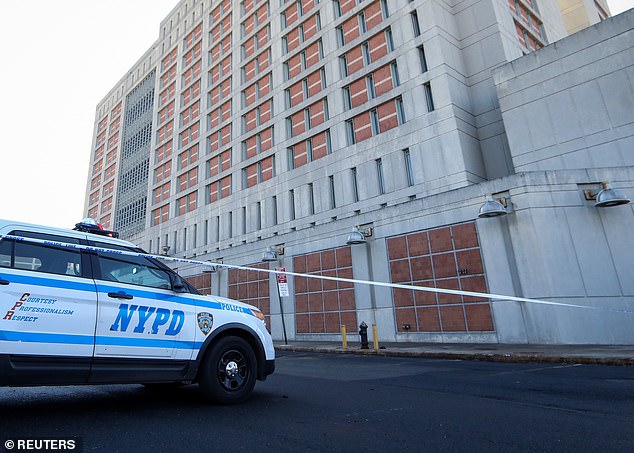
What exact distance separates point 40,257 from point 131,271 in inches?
37.3

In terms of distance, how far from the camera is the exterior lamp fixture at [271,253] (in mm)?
22906

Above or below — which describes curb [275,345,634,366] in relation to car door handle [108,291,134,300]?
below

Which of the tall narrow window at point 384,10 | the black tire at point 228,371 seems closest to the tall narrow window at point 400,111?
the tall narrow window at point 384,10

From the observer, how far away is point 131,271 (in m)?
4.75

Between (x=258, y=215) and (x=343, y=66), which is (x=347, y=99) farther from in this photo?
(x=258, y=215)

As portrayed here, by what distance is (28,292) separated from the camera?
388 cm

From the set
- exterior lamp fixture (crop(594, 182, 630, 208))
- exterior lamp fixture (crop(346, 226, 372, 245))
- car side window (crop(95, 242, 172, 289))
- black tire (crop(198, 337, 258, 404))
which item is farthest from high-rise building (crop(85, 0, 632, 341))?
car side window (crop(95, 242, 172, 289))

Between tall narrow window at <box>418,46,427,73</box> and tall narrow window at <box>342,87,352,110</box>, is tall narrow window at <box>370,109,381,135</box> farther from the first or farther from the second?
tall narrow window at <box>418,46,427,73</box>

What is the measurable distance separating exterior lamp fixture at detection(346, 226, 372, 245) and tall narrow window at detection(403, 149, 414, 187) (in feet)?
18.8

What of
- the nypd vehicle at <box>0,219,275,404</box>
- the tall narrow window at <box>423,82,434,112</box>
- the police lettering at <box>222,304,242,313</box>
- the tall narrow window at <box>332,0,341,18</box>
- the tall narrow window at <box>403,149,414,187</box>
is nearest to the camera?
the nypd vehicle at <box>0,219,275,404</box>

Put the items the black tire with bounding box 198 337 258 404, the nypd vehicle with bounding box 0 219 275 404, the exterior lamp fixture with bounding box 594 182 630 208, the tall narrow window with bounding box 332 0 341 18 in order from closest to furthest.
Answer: the nypd vehicle with bounding box 0 219 275 404 → the black tire with bounding box 198 337 258 404 → the exterior lamp fixture with bounding box 594 182 630 208 → the tall narrow window with bounding box 332 0 341 18

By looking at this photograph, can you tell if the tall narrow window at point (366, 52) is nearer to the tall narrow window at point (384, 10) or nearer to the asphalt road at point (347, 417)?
the tall narrow window at point (384, 10)

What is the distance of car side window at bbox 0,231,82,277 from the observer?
3.97m

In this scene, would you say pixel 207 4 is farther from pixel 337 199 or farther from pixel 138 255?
pixel 138 255
